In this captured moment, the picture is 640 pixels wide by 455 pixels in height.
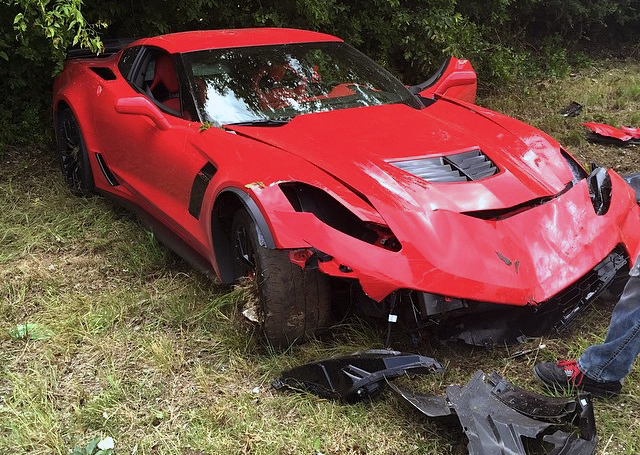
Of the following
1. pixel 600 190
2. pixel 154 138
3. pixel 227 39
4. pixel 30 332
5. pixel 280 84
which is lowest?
pixel 30 332

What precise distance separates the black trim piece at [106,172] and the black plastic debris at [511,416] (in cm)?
266

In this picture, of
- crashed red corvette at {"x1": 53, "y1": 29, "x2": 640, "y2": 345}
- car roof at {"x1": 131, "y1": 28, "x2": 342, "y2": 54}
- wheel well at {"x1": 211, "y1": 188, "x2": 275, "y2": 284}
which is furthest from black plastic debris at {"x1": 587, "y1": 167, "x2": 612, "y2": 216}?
car roof at {"x1": 131, "y1": 28, "x2": 342, "y2": 54}

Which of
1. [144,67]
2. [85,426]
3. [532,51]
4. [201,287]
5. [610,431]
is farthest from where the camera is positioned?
[532,51]

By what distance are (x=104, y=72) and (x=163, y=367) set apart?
8.20ft

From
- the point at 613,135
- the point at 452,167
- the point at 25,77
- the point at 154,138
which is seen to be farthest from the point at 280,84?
the point at 613,135

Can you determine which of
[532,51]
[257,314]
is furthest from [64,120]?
[532,51]

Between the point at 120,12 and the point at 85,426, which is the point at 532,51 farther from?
the point at 85,426

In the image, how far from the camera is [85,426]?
2387mm

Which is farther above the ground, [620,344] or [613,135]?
[620,344]

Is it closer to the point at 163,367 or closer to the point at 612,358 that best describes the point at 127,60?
the point at 163,367

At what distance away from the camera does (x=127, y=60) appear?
416 centimetres

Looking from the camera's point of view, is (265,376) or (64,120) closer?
(265,376)

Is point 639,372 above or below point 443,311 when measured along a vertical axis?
below

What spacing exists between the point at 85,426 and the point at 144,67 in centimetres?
244
